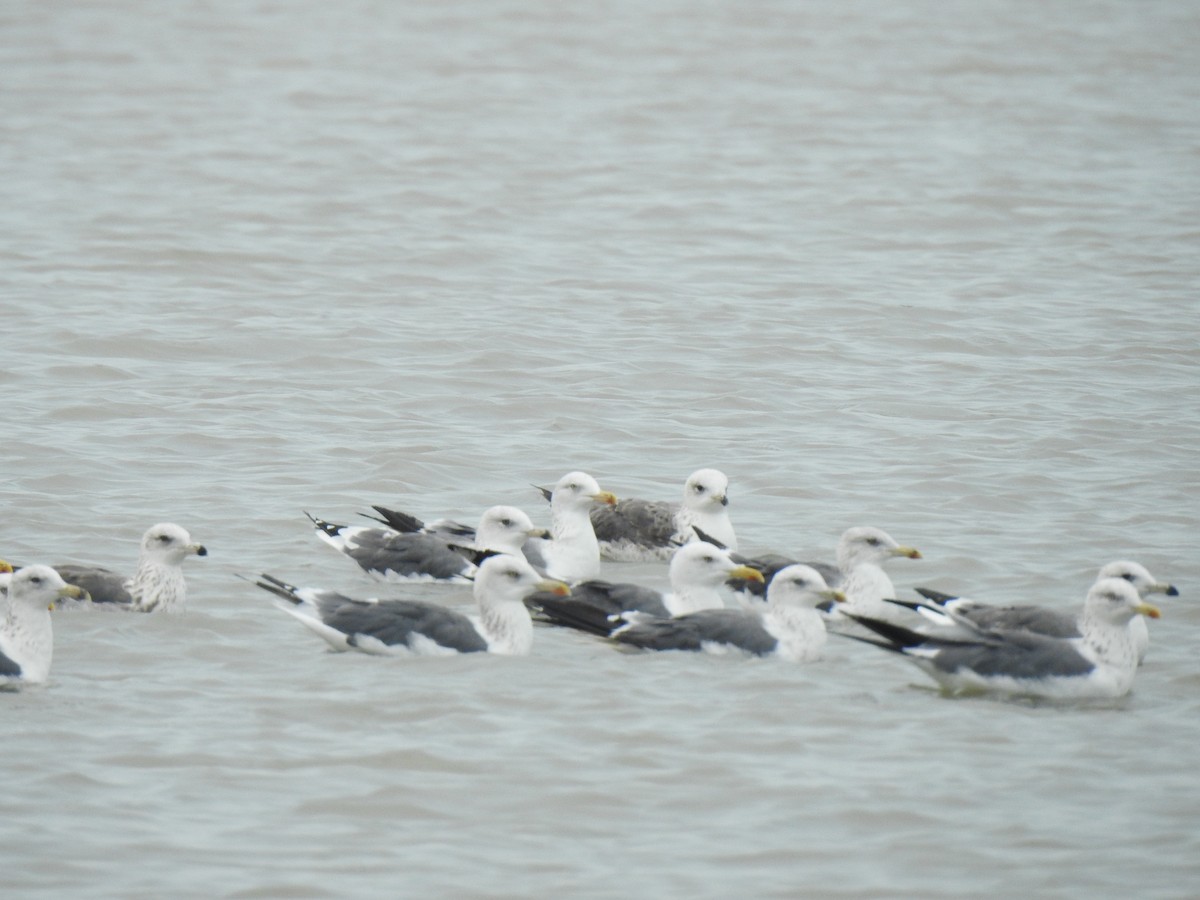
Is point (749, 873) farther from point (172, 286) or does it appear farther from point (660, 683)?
point (172, 286)

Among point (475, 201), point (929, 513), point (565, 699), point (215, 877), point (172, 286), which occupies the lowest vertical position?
point (215, 877)

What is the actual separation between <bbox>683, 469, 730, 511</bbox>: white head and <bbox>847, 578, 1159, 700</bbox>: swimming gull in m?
2.77

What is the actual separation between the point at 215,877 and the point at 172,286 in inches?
597

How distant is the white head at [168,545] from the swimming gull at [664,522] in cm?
319

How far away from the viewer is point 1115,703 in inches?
432

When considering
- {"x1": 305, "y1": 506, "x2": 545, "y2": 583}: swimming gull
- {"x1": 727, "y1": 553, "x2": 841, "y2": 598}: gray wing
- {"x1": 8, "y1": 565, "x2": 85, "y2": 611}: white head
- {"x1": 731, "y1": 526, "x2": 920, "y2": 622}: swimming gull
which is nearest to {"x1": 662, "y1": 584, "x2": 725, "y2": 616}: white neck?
{"x1": 727, "y1": 553, "x2": 841, "y2": 598}: gray wing

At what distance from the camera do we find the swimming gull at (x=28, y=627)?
10.8m

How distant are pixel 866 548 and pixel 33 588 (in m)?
4.97

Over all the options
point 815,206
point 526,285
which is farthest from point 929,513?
point 815,206

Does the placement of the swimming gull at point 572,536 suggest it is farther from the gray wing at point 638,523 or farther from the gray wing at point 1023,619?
the gray wing at point 1023,619

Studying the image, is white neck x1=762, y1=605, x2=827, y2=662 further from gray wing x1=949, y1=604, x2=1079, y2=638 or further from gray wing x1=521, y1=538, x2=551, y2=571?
gray wing x1=521, y1=538, x2=551, y2=571

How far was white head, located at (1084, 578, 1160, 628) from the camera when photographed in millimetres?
10984

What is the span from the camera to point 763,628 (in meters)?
11.6

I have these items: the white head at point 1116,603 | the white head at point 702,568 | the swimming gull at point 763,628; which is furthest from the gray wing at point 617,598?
the white head at point 1116,603
